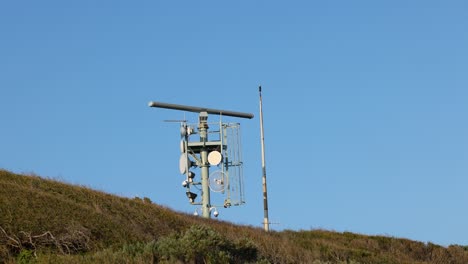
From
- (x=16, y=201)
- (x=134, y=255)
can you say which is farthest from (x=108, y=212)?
(x=134, y=255)

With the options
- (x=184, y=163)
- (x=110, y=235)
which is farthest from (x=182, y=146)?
(x=110, y=235)

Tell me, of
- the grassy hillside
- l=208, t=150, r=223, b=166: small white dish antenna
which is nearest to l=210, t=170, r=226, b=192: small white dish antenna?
l=208, t=150, r=223, b=166: small white dish antenna

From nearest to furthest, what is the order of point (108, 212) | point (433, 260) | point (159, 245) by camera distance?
point (159, 245), point (108, 212), point (433, 260)

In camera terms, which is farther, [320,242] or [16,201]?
[320,242]

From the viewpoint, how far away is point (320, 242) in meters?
31.4

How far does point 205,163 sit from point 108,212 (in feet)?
47.3

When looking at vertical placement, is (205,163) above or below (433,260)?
above

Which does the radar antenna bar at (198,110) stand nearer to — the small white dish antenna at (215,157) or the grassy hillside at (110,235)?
the small white dish antenna at (215,157)

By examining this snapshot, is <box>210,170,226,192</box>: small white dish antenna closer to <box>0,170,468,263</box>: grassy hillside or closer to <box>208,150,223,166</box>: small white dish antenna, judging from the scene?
<box>208,150,223,166</box>: small white dish antenna

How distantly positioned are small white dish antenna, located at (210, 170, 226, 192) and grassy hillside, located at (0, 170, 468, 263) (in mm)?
8375

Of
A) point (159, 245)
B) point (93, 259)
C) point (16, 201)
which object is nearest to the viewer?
point (93, 259)

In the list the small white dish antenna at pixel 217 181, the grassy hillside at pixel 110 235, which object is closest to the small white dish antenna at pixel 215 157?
the small white dish antenna at pixel 217 181

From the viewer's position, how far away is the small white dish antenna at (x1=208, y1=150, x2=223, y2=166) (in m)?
38.7

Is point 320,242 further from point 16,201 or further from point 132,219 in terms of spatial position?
point 16,201
